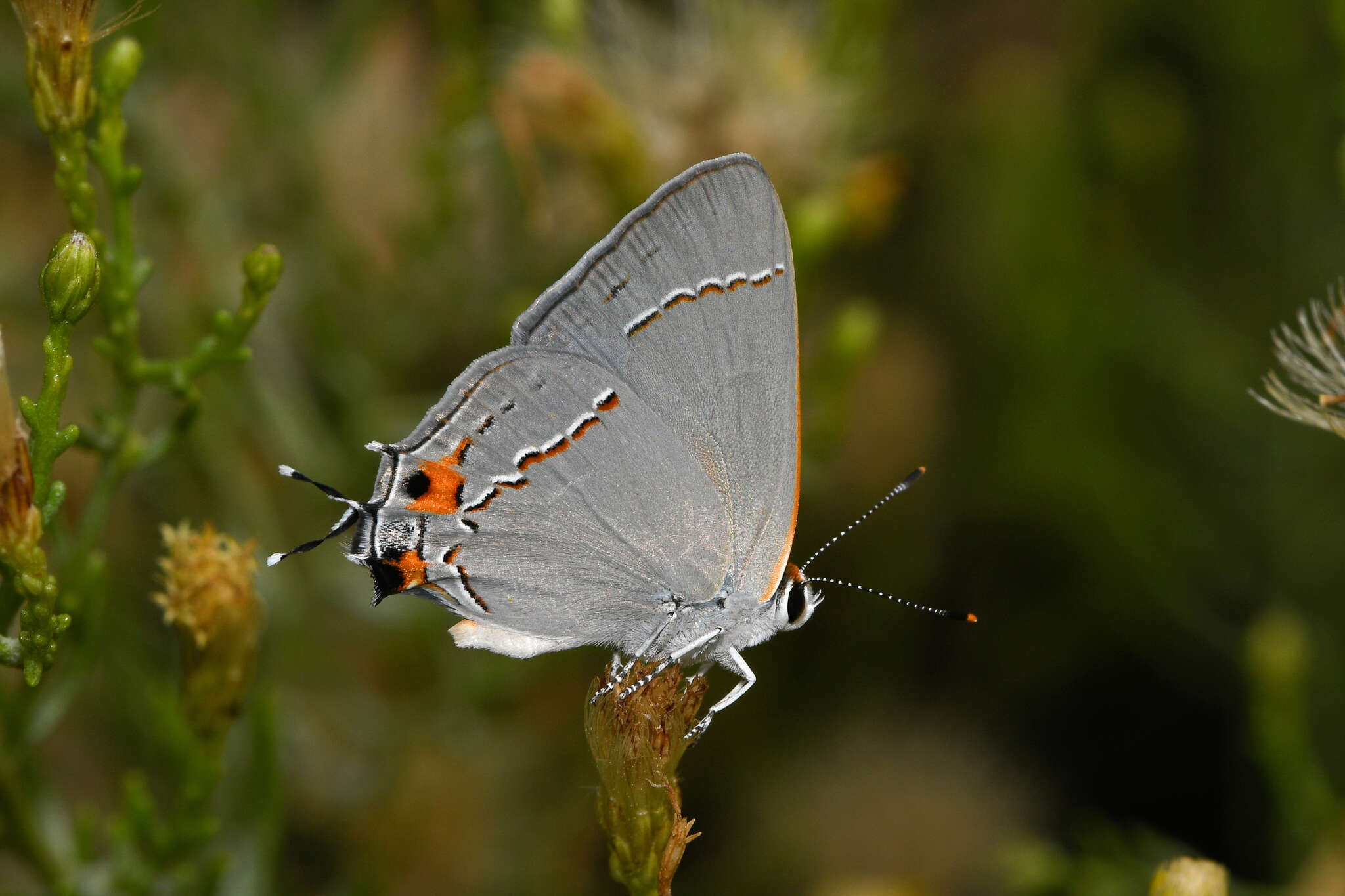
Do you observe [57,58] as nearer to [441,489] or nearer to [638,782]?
[441,489]

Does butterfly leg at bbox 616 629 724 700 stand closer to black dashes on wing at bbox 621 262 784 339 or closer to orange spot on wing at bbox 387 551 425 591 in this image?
orange spot on wing at bbox 387 551 425 591

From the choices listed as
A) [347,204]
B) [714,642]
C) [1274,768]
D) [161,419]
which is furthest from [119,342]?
[1274,768]

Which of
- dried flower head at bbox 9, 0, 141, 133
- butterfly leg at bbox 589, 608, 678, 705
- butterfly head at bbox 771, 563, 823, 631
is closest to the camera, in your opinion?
dried flower head at bbox 9, 0, 141, 133

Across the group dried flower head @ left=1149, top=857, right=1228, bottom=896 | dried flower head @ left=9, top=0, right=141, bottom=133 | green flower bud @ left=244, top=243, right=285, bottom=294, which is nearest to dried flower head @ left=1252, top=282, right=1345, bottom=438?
dried flower head @ left=1149, top=857, right=1228, bottom=896

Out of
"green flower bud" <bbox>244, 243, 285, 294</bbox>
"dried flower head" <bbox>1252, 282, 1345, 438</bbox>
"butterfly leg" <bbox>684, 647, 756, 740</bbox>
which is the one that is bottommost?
"butterfly leg" <bbox>684, 647, 756, 740</bbox>

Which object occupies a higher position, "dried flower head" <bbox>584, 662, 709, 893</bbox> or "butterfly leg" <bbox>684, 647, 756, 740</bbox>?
"dried flower head" <bbox>584, 662, 709, 893</bbox>

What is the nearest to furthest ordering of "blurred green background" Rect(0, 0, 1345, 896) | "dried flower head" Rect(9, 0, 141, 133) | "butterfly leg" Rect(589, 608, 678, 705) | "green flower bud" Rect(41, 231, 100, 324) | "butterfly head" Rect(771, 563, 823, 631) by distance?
"green flower bud" Rect(41, 231, 100, 324) < "dried flower head" Rect(9, 0, 141, 133) < "butterfly leg" Rect(589, 608, 678, 705) < "butterfly head" Rect(771, 563, 823, 631) < "blurred green background" Rect(0, 0, 1345, 896)

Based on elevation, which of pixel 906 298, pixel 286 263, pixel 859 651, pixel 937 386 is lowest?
pixel 859 651

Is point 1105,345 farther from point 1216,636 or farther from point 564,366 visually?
point 564,366
